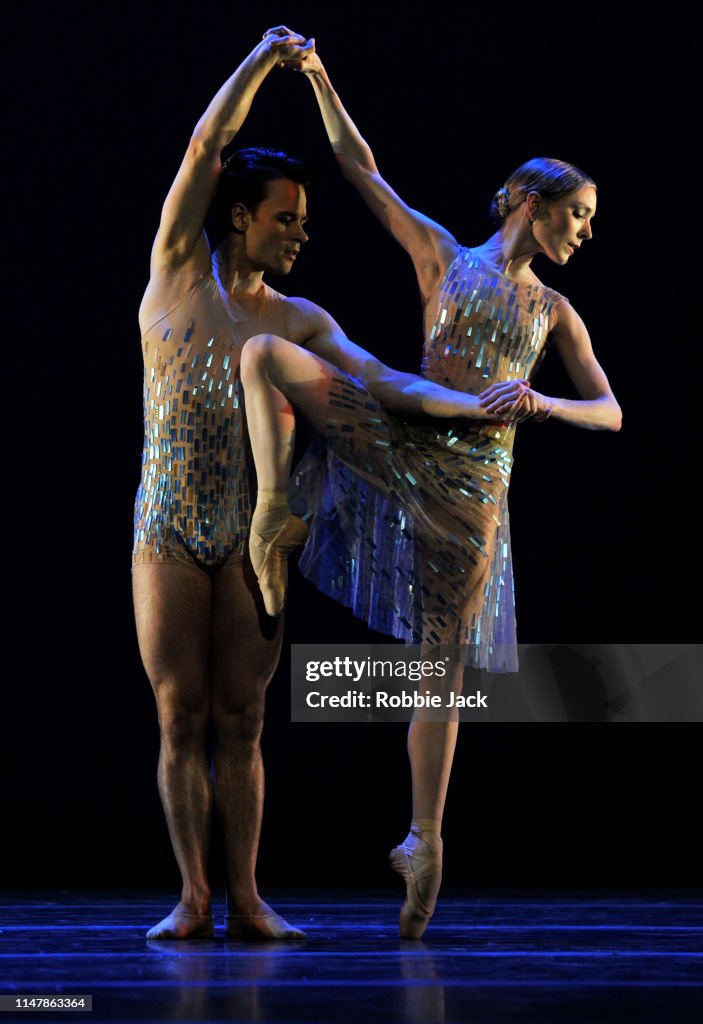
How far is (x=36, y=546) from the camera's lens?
397cm

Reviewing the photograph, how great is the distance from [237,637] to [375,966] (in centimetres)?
61

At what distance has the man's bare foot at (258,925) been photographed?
2.45 m

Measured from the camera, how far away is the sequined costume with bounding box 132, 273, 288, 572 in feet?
8.33

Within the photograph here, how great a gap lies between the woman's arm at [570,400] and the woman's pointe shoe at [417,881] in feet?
2.38

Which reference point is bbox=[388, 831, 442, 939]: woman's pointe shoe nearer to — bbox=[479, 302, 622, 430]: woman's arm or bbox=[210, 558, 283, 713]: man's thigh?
bbox=[210, 558, 283, 713]: man's thigh

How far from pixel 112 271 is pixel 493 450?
160 centimetres

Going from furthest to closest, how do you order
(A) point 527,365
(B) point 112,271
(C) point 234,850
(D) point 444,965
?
1. (B) point 112,271
2. (A) point 527,365
3. (C) point 234,850
4. (D) point 444,965

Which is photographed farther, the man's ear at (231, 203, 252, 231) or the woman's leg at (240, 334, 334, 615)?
the man's ear at (231, 203, 252, 231)

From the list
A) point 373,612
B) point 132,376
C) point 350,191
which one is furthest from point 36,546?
point 373,612

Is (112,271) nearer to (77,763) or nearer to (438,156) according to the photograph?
(438,156)

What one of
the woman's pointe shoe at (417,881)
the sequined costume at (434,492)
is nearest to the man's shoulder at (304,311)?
the sequined costume at (434,492)

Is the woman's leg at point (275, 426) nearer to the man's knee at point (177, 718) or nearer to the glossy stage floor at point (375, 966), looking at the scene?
the man's knee at point (177, 718)
